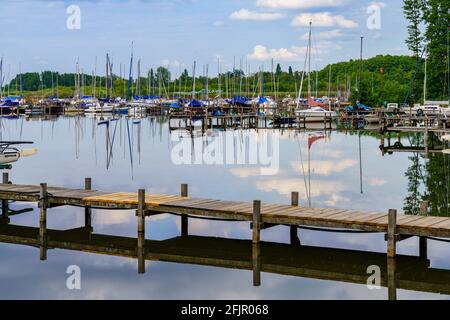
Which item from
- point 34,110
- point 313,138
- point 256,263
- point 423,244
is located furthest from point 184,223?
point 34,110

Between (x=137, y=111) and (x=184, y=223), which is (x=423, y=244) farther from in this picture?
(x=137, y=111)

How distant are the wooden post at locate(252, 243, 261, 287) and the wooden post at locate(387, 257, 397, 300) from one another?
3.54 metres

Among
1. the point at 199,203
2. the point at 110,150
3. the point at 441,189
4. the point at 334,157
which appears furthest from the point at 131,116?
the point at 199,203

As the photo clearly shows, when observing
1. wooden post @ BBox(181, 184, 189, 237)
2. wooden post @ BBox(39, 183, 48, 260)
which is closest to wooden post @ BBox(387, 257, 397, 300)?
wooden post @ BBox(181, 184, 189, 237)

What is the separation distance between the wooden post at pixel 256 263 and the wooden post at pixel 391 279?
11.6ft

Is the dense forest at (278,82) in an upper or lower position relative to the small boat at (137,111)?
upper

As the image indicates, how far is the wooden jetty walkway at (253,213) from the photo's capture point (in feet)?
68.0

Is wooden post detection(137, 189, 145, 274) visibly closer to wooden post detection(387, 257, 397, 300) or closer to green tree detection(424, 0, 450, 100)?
wooden post detection(387, 257, 397, 300)

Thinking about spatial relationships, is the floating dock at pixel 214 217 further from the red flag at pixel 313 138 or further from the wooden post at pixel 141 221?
the red flag at pixel 313 138

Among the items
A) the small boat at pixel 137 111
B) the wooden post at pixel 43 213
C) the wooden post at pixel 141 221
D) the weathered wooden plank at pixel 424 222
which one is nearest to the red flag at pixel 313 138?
the wooden post at pixel 43 213

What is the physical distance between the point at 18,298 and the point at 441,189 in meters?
22.3

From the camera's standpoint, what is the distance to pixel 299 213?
22141 millimetres

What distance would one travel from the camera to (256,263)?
22.0m
